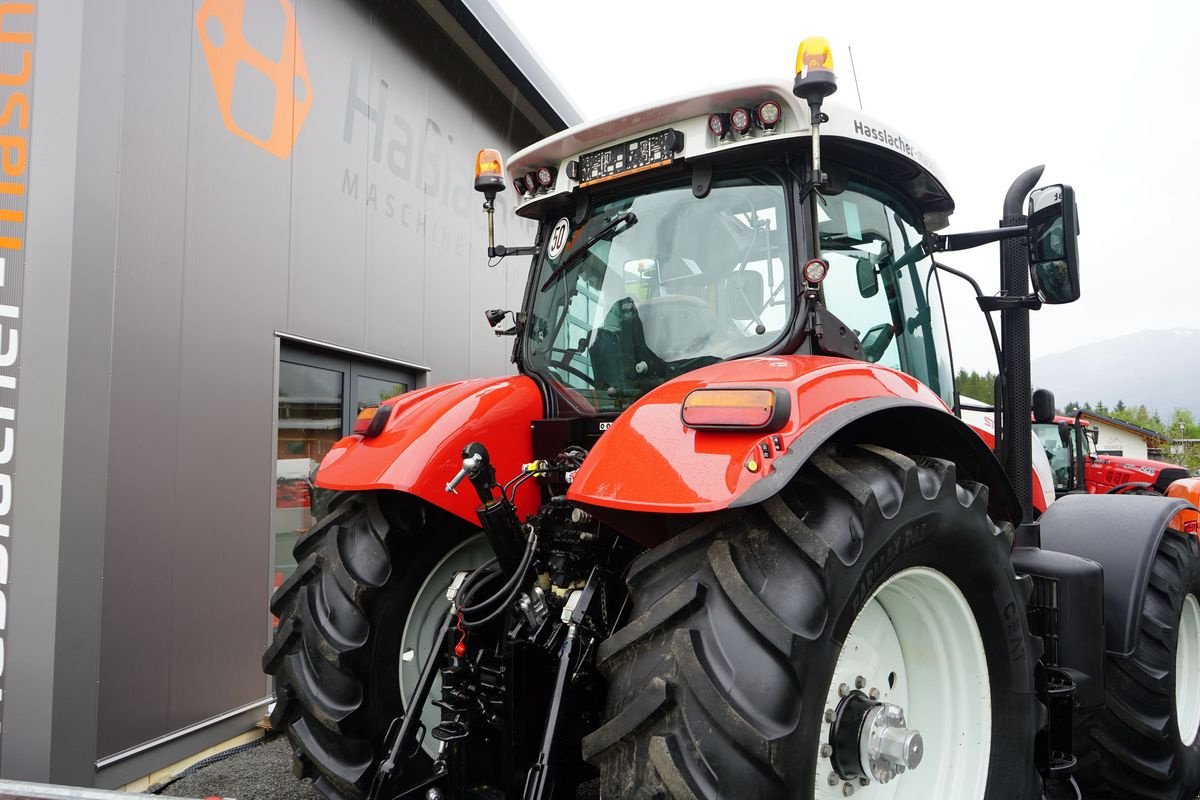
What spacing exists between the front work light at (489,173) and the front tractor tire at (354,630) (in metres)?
1.23

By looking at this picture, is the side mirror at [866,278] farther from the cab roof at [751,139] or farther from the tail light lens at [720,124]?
the tail light lens at [720,124]

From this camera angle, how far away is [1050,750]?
7.73 ft

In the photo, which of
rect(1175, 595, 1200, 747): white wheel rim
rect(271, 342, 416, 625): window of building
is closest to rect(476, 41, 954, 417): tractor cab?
rect(1175, 595, 1200, 747): white wheel rim

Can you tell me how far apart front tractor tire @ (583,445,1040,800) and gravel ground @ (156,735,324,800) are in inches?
97.4

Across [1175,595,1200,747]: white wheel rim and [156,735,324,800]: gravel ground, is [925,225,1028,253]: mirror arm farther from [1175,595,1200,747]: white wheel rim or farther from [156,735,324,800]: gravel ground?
[156,735,324,800]: gravel ground

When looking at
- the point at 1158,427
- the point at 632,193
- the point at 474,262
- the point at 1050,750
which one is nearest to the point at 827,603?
the point at 1050,750

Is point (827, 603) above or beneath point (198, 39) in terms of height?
beneath

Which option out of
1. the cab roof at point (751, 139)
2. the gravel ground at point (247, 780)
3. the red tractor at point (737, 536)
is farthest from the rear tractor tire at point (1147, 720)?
the gravel ground at point (247, 780)

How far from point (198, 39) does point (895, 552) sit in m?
4.11

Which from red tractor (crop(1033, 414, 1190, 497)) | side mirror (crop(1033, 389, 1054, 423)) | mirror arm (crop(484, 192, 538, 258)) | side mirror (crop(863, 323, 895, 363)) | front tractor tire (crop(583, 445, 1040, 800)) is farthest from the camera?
red tractor (crop(1033, 414, 1190, 497))

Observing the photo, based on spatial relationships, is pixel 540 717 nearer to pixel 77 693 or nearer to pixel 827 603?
pixel 827 603

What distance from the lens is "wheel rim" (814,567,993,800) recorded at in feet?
6.87

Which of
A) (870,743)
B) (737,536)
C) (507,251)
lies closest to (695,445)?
(737,536)

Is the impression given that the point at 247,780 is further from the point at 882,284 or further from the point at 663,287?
the point at 882,284
